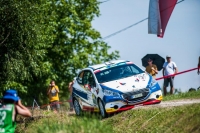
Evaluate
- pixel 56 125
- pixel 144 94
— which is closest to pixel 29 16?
pixel 144 94

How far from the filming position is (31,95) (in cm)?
5091

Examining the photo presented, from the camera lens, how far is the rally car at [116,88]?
68.6ft

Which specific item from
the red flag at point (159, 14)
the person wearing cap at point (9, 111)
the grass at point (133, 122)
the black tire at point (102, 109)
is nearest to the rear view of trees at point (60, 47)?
the red flag at point (159, 14)

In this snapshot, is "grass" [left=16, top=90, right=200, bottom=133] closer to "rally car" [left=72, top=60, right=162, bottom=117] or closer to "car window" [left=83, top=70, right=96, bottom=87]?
"rally car" [left=72, top=60, right=162, bottom=117]

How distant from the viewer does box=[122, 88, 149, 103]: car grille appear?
20.8 metres

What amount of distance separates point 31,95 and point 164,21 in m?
24.4

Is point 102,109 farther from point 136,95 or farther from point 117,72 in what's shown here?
point 117,72

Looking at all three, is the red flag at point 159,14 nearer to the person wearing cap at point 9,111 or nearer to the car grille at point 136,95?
the car grille at point 136,95

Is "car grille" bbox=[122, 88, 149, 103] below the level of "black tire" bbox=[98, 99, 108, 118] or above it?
above

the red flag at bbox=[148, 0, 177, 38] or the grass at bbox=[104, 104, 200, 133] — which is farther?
the red flag at bbox=[148, 0, 177, 38]

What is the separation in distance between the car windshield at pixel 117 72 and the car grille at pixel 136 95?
46.0 inches

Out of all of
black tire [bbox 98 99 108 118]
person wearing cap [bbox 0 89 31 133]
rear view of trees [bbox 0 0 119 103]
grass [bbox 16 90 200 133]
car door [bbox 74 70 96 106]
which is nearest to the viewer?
person wearing cap [bbox 0 89 31 133]

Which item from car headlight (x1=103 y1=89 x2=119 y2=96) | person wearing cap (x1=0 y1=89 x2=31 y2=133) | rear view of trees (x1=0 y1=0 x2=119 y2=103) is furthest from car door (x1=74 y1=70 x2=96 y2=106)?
rear view of trees (x1=0 y1=0 x2=119 y2=103)

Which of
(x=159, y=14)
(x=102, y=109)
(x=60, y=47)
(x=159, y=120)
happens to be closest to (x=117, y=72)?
(x=102, y=109)
